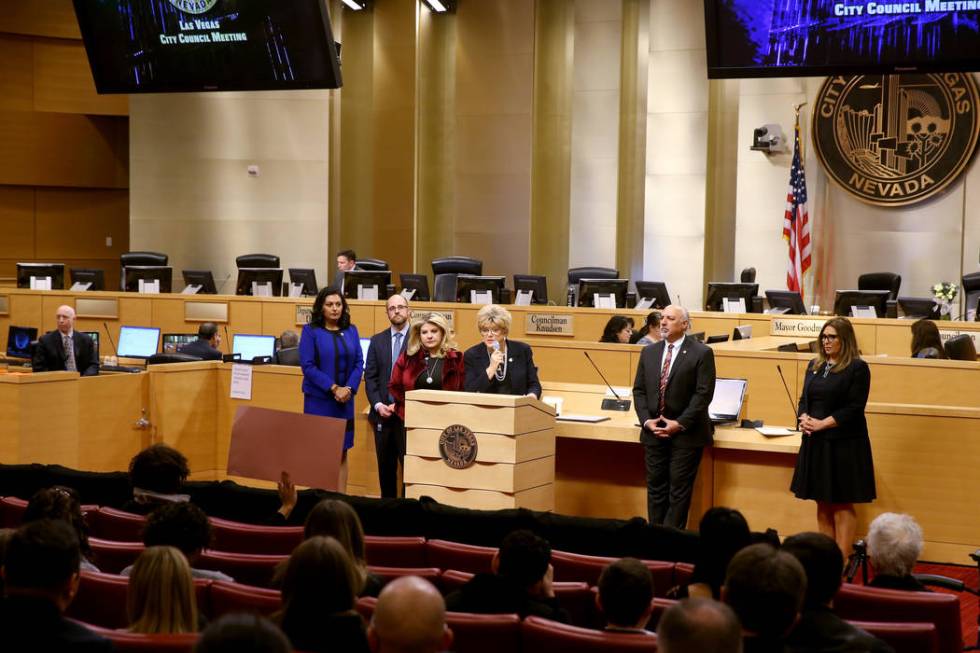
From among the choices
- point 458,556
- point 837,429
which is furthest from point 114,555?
point 837,429

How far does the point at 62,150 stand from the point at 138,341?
31.4 ft

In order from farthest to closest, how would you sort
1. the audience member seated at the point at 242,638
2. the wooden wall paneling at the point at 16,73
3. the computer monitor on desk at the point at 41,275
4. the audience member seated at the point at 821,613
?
the wooden wall paneling at the point at 16,73, the computer monitor on desk at the point at 41,275, the audience member seated at the point at 821,613, the audience member seated at the point at 242,638

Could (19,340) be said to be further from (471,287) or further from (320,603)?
(320,603)

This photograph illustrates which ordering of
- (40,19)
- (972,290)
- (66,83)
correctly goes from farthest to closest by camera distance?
(66,83)
(40,19)
(972,290)

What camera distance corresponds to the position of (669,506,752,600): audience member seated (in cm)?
344

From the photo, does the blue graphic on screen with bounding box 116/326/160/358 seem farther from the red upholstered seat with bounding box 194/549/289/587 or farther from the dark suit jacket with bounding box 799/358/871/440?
the red upholstered seat with bounding box 194/549/289/587

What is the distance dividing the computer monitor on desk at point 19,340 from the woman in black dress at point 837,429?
7895mm

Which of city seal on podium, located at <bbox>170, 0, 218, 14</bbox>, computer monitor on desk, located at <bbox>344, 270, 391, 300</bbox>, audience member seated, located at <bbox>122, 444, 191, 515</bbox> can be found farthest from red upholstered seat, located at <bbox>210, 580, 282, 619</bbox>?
computer monitor on desk, located at <bbox>344, 270, 391, 300</bbox>

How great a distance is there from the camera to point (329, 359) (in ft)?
22.0

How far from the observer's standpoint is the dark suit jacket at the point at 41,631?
94.1 inches

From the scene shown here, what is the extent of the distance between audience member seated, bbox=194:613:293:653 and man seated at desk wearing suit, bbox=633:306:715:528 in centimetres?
405

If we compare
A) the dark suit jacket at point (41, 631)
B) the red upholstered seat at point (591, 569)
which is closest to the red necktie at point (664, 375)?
the red upholstered seat at point (591, 569)

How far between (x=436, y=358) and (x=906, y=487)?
9.12 ft

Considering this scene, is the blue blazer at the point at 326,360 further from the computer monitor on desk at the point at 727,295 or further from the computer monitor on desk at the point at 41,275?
the computer monitor on desk at the point at 41,275
